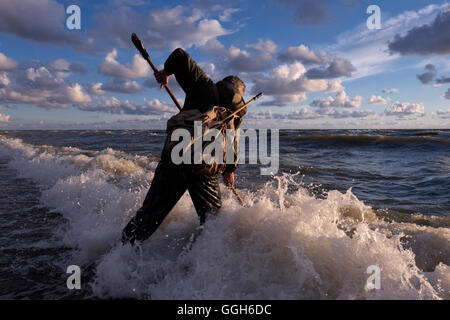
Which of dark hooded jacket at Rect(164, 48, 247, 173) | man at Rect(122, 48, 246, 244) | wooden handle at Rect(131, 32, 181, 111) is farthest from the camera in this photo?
wooden handle at Rect(131, 32, 181, 111)

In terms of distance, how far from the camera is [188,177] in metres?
3.12

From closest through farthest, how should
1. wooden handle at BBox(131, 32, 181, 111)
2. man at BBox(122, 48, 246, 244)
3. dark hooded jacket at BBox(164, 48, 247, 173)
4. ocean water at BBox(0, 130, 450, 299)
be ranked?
ocean water at BBox(0, 130, 450, 299) → man at BBox(122, 48, 246, 244) → dark hooded jacket at BBox(164, 48, 247, 173) → wooden handle at BBox(131, 32, 181, 111)

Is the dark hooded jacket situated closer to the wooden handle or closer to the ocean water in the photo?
the wooden handle

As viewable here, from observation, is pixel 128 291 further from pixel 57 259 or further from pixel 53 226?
pixel 53 226

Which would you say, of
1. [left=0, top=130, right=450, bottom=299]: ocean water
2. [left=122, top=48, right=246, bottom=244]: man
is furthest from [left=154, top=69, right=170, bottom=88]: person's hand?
[left=0, top=130, right=450, bottom=299]: ocean water

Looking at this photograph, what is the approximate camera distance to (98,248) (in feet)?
13.4

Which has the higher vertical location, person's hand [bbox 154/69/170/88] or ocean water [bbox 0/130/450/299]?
person's hand [bbox 154/69/170/88]

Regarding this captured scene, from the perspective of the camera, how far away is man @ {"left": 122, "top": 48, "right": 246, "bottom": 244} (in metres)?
3.18

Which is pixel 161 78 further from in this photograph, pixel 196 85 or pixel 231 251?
pixel 231 251

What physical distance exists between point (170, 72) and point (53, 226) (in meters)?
3.86

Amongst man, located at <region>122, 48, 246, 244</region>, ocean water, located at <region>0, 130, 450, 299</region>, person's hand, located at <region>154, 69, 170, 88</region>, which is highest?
person's hand, located at <region>154, 69, 170, 88</region>

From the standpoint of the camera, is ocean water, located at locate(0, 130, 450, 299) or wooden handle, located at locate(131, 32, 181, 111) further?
wooden handle, located at locate(131, 32, 181, 111)

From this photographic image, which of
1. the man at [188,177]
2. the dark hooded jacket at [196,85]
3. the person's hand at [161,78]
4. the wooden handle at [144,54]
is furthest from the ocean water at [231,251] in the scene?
the person's hand at [161,78]

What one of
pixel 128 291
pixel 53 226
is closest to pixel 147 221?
pixel 128 291
